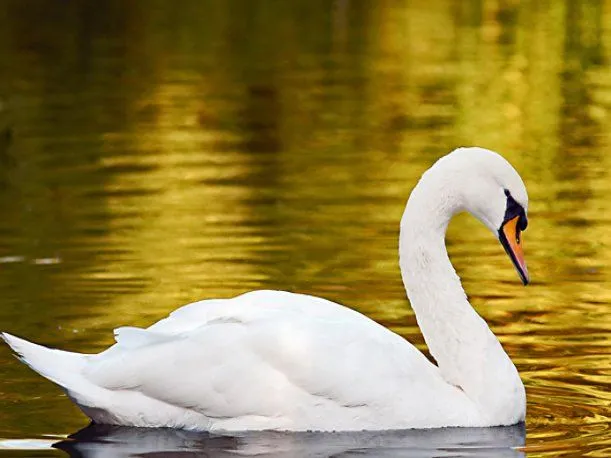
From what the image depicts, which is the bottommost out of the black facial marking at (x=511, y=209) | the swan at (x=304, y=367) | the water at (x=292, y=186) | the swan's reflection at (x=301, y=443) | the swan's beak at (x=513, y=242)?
the water at (x=292, y=186)

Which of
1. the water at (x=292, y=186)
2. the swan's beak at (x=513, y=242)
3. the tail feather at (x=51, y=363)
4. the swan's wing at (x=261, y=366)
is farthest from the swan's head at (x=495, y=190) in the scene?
the tail feather at (x=51, y=363)

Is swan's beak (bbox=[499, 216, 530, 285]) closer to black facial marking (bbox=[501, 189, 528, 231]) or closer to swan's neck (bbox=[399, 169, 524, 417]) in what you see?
black facial marking (bbox=[501, 189, 528, 231])

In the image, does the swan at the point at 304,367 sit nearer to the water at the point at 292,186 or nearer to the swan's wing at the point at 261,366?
the swan's wing at the point at 261,366

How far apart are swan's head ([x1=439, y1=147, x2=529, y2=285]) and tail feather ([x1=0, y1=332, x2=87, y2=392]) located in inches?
82.9

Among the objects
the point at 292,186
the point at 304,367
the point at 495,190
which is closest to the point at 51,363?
the point at 304,367

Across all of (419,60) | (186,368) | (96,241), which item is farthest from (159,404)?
(419,60)

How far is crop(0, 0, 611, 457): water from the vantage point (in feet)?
32.8

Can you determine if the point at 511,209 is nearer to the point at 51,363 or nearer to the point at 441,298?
the point at 441,298

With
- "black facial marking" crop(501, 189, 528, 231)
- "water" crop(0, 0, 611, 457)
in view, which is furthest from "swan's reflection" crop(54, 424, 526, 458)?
"black facial marking" crop(501, 189, 528, 231)

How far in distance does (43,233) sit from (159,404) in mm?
6601

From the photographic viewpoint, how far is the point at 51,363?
29.7ft

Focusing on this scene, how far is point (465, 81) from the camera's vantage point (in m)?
28.1

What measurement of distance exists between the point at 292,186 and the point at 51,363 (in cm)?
898

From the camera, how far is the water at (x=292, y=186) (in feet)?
32.8
